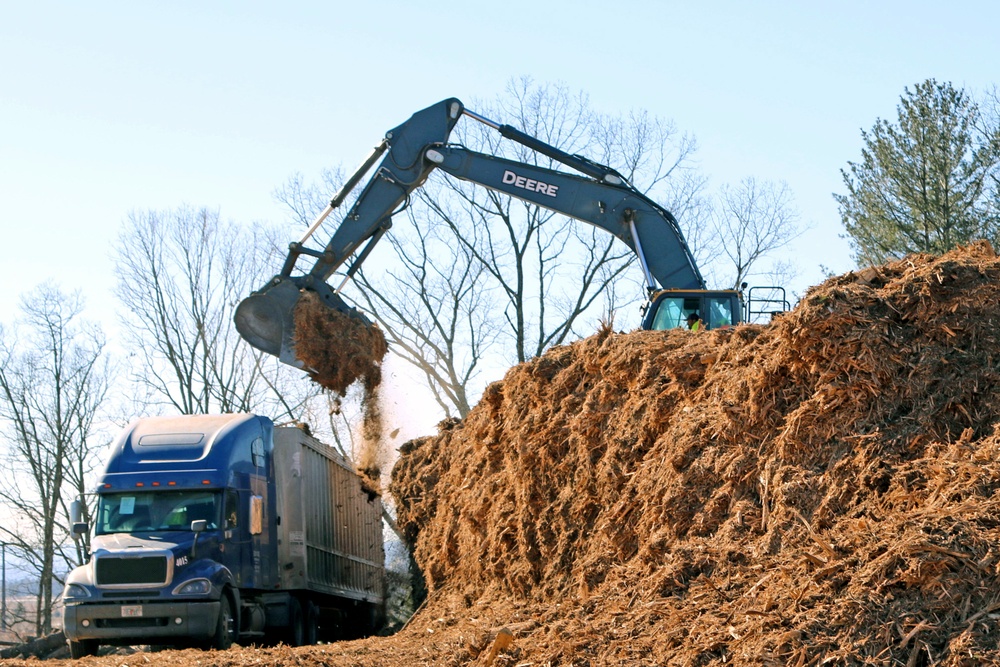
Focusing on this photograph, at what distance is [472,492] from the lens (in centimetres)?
1616

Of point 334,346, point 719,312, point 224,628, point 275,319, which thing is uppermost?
point 275,319

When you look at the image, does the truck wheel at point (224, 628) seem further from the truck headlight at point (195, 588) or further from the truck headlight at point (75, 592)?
the truck headlight at point (75, 592)

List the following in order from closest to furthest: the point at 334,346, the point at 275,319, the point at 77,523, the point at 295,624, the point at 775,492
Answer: the point at 775,492, the point at 77,523, the point at 295,624, the point at 275,319, the point at 334,346

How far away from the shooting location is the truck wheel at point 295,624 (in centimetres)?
1814

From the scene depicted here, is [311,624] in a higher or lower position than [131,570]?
lower

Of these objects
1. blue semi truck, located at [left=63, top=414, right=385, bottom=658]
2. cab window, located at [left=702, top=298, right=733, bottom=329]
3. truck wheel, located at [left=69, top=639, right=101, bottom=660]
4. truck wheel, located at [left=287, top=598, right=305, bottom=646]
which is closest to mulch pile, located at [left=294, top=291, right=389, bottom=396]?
blue semi truck, located at [left=63, top=414, right=385, bottom=658]

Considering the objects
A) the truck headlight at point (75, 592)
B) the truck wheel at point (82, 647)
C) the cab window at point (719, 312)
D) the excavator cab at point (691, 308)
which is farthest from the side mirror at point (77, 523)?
the cab window at point (719, 312)

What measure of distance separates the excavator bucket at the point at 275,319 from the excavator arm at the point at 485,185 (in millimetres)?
105

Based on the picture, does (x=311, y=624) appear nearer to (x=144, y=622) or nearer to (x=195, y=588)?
(x=195, y=588)

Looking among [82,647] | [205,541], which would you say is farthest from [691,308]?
[82,647]

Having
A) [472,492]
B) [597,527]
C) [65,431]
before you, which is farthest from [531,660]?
[65,431]

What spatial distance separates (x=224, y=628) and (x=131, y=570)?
1.53 metres

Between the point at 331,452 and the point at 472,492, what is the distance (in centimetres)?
627

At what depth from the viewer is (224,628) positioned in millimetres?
15867
